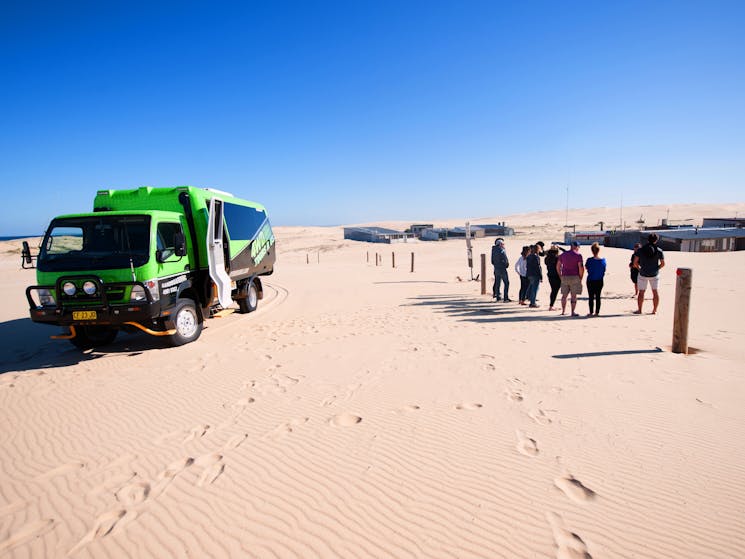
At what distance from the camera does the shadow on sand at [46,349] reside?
6.39m

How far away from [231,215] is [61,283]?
3.70m

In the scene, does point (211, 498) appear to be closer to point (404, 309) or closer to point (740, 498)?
point (740, 498)

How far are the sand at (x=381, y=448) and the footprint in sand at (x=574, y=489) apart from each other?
22 millimetres

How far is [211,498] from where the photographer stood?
2.95 m

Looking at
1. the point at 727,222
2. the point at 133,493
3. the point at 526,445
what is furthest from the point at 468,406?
Result: the point at 727,222

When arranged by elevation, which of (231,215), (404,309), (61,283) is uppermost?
(231,215)

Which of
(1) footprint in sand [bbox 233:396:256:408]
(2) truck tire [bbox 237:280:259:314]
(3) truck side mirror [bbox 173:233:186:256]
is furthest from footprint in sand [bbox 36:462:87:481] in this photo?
(2) truck tire [bbox 237:280:259:314]

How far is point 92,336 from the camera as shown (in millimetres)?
7477

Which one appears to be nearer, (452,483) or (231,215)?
(452,483)

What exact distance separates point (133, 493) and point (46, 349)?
20.4 feet

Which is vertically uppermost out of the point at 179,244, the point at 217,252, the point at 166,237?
the point at 166,237

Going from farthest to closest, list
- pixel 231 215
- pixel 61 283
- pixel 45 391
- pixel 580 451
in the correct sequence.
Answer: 1. pixel 231 215
2. pixel 61 283
3. pixel 45 391
4. pixel 580 451

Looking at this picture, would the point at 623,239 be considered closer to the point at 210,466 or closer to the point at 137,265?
the point at 137,265

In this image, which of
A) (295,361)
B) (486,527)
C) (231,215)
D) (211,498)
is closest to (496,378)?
(486,527)
